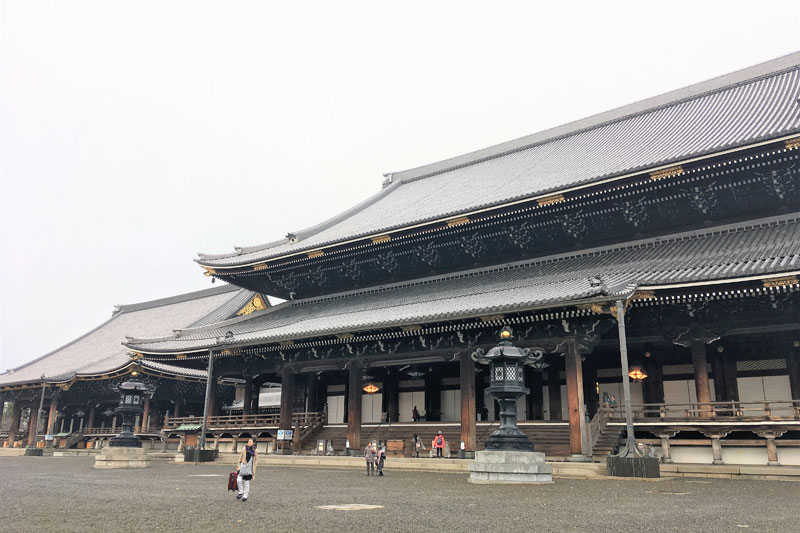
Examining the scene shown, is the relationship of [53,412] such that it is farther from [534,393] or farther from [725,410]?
[725,410]

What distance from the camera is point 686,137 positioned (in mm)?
25578

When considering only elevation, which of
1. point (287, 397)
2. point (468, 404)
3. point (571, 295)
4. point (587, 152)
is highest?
point (587, 152)

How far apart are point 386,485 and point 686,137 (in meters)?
19.2

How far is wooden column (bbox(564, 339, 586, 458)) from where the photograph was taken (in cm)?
1942

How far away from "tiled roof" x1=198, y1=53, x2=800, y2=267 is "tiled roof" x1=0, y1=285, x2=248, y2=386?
1407cm

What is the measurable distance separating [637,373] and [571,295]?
18.7 ft

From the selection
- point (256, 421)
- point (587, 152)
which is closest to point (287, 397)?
point (256, 421)

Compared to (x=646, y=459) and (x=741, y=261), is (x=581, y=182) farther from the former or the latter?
(x=646, y=459)

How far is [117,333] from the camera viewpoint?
53656 mm

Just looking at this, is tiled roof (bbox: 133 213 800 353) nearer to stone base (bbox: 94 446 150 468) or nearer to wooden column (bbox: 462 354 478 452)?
wooden column (bbox: 462 354 478 452)

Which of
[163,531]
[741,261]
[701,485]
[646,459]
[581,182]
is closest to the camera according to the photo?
[163,531]

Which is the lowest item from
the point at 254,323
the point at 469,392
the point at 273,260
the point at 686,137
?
the point at 469,392

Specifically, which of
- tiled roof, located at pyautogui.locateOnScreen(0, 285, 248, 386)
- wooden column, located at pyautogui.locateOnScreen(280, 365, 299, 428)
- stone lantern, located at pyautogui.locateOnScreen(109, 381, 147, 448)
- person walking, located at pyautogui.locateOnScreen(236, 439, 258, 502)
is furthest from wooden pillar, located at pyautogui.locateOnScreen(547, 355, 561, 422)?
tiled roof, located at pyautogui.locateOnScreen(0, 285, 248, 386)

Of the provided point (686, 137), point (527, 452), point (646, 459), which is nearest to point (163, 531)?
point (527, 452)
